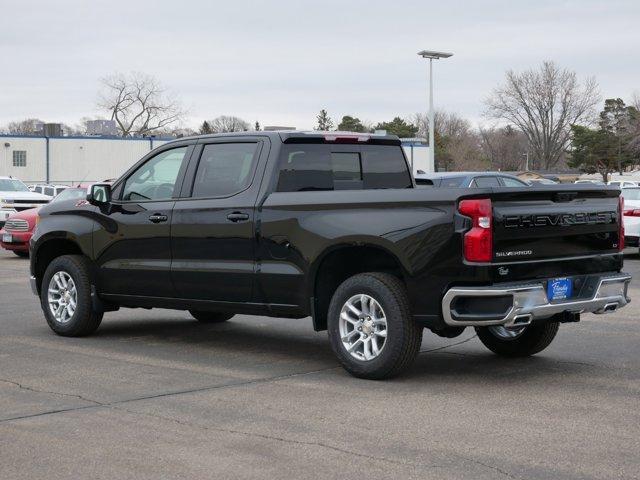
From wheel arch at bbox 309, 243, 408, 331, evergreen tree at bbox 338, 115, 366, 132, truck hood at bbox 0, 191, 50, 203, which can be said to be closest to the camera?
wheel arch at bbox 309, 243, 408, 331

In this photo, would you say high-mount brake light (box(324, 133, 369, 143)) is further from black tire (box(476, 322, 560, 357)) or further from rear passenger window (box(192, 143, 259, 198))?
black tire (box(476, 322, 560, 357))

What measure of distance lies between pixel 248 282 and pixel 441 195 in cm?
204

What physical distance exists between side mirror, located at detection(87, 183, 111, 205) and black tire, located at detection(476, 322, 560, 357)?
374cm

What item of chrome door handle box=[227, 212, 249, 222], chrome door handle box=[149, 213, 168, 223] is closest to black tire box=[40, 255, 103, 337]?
chrome door handle box=[149, 213, 168, 223]

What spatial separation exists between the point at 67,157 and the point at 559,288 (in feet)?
237

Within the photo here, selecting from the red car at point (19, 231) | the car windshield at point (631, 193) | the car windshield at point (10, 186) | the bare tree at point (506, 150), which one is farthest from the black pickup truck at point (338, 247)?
the bare tree at point (506, 150)

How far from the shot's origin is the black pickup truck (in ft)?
24.0

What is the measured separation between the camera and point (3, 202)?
28125 mm

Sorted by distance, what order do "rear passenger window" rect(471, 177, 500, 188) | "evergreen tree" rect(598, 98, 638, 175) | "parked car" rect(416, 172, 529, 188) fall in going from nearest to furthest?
1. "parked car" rect(416, 172, 529, 188)
2. "rear passenger window" rect(471, 177, 500, 188)
3. "evergreen tree" rect(598, 98, 638, 175)

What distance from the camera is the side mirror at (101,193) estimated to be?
9750 millimetres

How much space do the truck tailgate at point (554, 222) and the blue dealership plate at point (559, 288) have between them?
0.62 ft

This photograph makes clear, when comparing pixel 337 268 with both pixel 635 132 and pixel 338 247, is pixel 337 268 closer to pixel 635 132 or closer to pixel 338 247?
pixel 338 247

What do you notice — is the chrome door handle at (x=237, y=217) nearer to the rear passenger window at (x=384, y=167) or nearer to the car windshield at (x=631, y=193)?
the rear passenger window at (x=384, y=167)

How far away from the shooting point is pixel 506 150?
425ft
